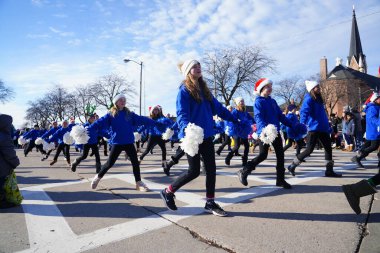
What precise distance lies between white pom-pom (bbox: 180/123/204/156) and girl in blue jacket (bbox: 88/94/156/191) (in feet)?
7.34

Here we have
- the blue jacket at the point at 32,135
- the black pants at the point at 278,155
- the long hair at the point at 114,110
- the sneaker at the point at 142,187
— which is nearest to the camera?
the black pants at the point at 278,155

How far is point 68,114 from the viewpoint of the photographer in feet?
198

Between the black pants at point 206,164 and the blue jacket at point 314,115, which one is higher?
the blue jacket at point 314,115

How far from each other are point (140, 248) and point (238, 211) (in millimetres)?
1592

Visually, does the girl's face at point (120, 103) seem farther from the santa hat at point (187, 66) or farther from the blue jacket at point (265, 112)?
Answer: the blue jacket at point (265, 112)


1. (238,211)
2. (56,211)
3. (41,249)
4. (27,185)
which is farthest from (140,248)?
(27,185)

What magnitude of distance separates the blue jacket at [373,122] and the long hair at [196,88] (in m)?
4.85

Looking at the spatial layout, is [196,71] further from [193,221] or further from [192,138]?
[193,221]

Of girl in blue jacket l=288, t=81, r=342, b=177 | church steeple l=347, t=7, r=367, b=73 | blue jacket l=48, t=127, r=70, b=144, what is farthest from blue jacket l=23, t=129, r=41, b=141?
church steeple l=347, t=7, r=367, b=73

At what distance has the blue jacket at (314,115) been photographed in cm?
620

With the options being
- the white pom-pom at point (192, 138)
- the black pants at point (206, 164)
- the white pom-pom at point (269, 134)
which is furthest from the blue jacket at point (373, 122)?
the white pom-pom at point (192, 138)

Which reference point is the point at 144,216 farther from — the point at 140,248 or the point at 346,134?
the point at 346,134

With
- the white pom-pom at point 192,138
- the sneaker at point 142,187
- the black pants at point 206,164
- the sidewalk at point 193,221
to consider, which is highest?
the white pom-pom at point 192,138

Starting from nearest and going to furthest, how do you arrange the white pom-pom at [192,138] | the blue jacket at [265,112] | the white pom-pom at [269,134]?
the white pom-pom at [192,138], the white pom-pom at [269,134], the blue jacket at [265,112]
